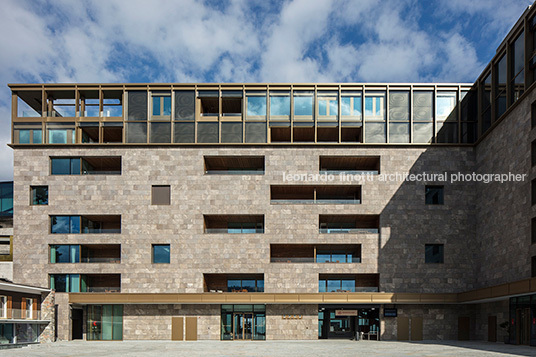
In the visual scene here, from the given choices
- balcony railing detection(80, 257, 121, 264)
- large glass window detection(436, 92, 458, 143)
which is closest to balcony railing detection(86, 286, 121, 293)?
balcony railing detection(80, 257, 121, 264)

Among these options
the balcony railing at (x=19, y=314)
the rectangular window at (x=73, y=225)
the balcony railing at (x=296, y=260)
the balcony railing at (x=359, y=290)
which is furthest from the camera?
the rectangular window at (x=73, y=225)

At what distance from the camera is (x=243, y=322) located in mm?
44562

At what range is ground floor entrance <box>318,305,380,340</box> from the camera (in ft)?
147

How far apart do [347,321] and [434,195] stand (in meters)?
14.2

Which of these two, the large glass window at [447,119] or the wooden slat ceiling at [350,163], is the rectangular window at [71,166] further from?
the large glass window at [447,119]

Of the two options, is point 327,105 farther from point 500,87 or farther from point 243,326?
point 243,326

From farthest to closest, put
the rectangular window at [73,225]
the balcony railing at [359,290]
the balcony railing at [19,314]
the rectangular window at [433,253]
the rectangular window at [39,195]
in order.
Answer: the rectangular window at [39,195] → the rectangular window at [73,225] → the rectangular window at [433,253] → the balcony railing at [359,290] → the balcony railing at [19,314]

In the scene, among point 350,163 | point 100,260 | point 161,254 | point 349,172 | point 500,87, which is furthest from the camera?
point 350,163

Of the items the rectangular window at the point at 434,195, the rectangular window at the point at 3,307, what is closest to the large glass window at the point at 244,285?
the rectangular window at the point at 434,195

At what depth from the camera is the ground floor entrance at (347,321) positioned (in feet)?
147

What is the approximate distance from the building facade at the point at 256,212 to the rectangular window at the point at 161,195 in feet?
0.43

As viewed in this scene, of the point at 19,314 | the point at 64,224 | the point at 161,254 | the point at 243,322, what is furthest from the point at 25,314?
the point at 243,322

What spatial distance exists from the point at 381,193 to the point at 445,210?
601 centimetres

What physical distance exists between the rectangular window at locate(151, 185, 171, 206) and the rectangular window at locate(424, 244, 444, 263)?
24108mm
